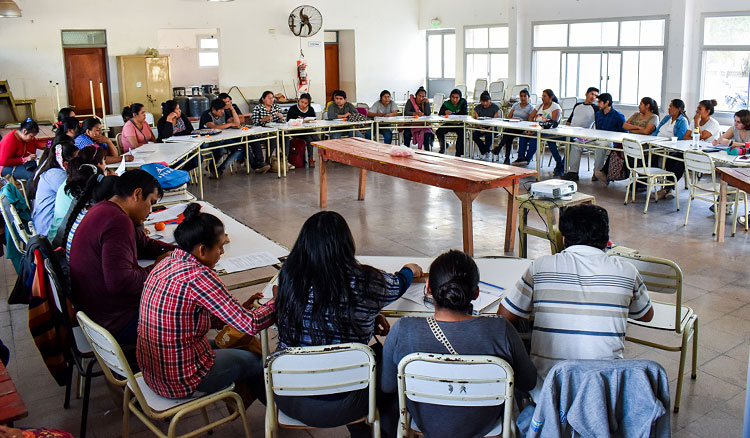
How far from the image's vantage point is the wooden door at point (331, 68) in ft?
46.9

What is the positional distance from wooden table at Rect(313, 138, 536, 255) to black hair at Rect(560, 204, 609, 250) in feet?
8.79

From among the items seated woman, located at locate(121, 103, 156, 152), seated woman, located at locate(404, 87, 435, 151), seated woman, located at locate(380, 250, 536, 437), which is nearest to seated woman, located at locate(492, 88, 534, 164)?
seated woman, located at locate(404, 87, 435, 151)

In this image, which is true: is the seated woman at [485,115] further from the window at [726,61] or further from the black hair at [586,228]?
the black hair at [586,228]

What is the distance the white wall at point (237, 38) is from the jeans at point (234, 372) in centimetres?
969

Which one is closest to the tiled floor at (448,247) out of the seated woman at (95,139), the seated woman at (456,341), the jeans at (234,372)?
the jeans at (234,372)

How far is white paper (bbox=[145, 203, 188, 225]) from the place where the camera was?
4314mm

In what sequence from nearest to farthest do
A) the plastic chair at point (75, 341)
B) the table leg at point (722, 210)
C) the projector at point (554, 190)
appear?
the plastic chair at point (75, 341) < the projector at point (554, 190) < the table leg at point (722, 210)

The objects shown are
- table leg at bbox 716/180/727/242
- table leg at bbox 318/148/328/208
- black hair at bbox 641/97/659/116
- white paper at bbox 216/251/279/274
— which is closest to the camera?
white paper at bbox 216/251/279/274

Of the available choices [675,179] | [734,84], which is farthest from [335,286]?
[734,84]

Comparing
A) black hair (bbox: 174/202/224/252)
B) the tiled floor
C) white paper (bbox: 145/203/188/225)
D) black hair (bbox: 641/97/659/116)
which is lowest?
the tiled floor

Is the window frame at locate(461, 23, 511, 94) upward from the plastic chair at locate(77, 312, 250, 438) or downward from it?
upward

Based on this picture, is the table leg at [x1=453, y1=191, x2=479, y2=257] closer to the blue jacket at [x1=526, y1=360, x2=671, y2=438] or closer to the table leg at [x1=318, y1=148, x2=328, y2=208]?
the table leg at [x1=318, y1=148, x2=328, y2=208]

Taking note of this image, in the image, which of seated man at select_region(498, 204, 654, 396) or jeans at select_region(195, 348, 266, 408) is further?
jeans at select_region(195, 348, 266, 408)

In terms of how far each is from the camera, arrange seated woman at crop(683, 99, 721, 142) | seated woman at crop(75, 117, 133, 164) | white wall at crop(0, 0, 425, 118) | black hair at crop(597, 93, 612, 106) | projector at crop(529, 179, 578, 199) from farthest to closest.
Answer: white wall at crop(0, 0, 425, 118)
black hair at crop(597, 93, 612, 106)
seated woman at crop(683, 99, 721, 142)
seated woman at crop(75, 117, 133, 164)
projector at crop(529, 179, 578, 199)
